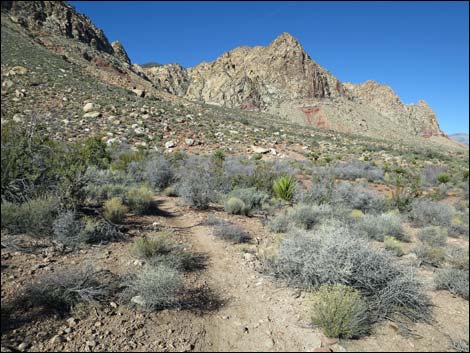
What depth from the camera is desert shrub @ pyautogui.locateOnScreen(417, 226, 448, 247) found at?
703cm

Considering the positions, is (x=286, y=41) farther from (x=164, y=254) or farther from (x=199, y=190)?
(x=164, y=254)

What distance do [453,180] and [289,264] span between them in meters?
15.8

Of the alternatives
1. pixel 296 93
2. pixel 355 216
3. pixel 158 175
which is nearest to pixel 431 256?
pixel 355 216

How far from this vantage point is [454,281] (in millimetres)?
4855

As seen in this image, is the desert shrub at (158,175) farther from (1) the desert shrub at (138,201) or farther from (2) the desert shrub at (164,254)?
(2) the desert shrub at (164,254)

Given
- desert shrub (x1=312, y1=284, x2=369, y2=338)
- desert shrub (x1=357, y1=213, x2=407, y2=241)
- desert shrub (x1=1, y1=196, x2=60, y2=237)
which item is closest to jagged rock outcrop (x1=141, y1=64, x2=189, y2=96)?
desert shrub (x1=357, y1=213, x2=407, y2=241)

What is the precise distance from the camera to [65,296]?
3.31 m

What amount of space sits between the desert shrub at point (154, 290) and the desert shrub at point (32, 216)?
2.03m

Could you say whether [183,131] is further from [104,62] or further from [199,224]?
[104,62]

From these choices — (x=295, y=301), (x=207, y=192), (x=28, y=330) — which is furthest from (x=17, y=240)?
(x=207, y=192)

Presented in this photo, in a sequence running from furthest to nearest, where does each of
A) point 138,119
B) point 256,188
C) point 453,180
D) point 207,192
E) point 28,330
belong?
point 138,119 < point 453,180 < point 256,188 < point 207,192 < point 28,330

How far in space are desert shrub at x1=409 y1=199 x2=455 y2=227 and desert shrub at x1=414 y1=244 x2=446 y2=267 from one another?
299 centimetres

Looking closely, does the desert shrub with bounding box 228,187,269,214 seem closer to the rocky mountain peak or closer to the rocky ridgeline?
the rocky ridgeline

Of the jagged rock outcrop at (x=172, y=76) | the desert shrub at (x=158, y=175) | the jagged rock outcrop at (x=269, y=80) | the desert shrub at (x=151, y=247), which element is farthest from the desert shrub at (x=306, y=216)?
the jagged rock outcrop at (x=172, y=76)
